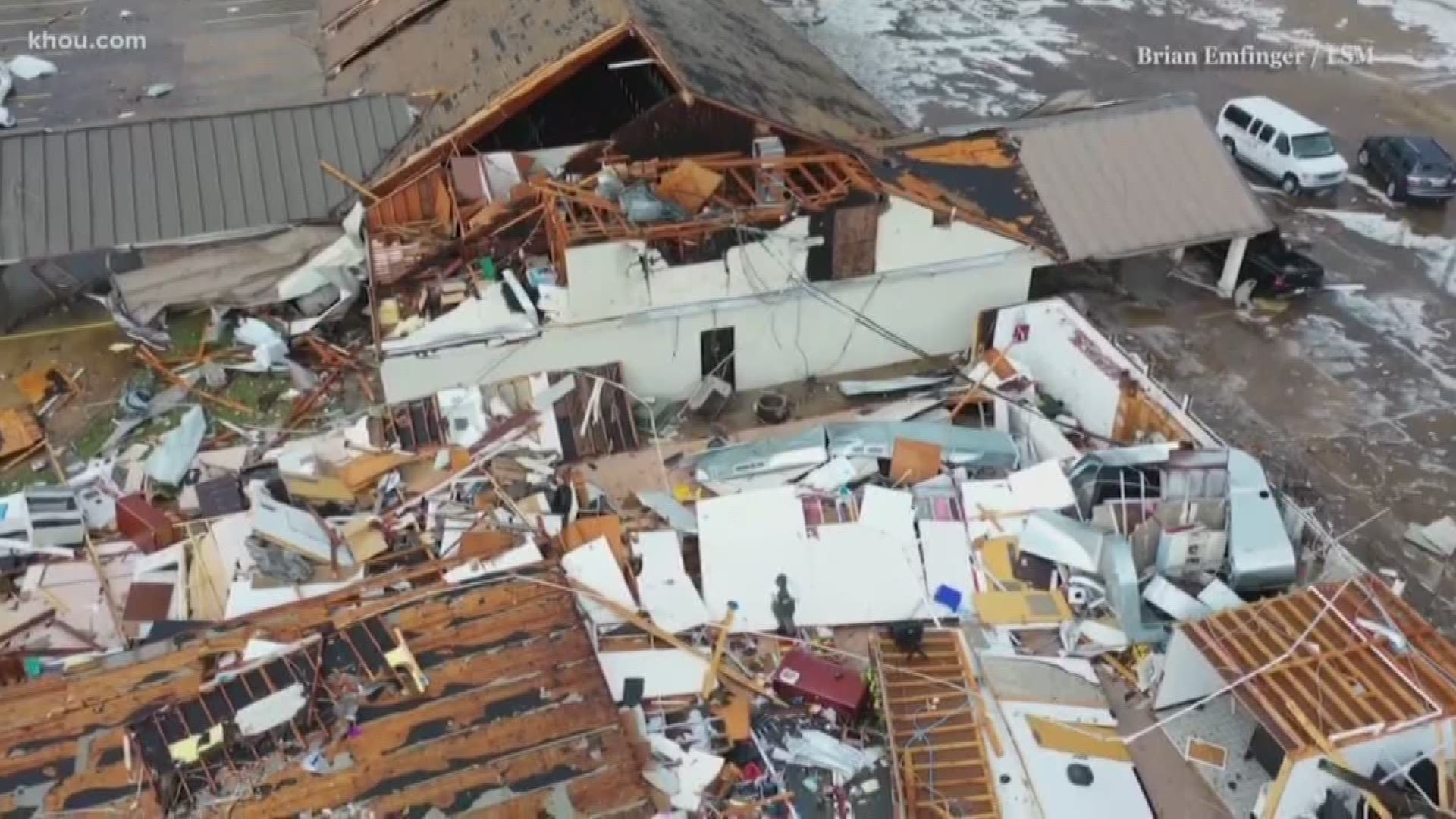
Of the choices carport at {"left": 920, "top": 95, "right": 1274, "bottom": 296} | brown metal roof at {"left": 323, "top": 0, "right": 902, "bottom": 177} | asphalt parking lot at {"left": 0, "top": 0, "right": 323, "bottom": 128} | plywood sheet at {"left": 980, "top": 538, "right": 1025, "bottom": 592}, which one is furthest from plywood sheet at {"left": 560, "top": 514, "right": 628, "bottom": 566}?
asphalt parking lot at {"left": 0, "top": 0, "right": 323, "bottom": 128}

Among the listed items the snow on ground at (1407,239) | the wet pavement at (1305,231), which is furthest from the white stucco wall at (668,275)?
the snow on ground at (1407,239)

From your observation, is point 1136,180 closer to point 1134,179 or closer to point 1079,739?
Result: point 1134,179

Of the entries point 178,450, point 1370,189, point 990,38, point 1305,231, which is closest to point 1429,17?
point 1370,189

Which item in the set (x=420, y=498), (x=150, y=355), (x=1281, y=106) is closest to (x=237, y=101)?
(x=150, y=355)

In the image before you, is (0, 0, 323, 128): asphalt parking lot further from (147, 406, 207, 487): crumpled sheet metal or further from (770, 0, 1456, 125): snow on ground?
(770, 0, 1456, 125): snow on ground

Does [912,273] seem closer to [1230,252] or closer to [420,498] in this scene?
[1230,252]
